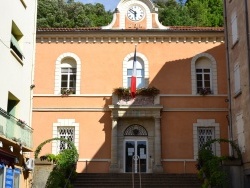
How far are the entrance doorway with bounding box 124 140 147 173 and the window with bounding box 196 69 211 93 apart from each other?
4746 mm

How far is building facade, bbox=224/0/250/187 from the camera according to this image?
1916 centimetres

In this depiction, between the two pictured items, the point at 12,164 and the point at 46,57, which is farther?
the point at 46,57

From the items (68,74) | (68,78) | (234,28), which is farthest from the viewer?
(68,74)

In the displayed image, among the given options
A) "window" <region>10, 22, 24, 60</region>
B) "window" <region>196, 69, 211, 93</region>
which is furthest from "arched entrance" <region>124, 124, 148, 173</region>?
"window" <region>10, 22, 24, 60</region>

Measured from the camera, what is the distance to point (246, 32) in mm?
19328

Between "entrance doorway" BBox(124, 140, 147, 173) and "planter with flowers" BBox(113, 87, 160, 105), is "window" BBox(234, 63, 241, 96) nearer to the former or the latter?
"planter with flowers" BBox(113, 87, 160, 105)

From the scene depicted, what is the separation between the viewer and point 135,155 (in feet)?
83.5

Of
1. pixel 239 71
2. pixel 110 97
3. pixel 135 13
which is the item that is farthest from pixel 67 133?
pixel 239 71

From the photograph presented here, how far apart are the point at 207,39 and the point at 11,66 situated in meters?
13.6

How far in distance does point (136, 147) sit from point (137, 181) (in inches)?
171

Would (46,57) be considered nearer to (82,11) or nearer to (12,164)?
(12,164)

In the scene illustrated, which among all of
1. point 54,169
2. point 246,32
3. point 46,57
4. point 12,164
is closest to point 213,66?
point 246,32

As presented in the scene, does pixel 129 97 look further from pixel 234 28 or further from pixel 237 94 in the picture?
pixel 234 28

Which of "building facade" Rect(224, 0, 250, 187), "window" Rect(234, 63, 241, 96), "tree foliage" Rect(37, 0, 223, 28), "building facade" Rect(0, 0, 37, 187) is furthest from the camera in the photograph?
"tree foliage" Rect(37, 0, 223, 28)
